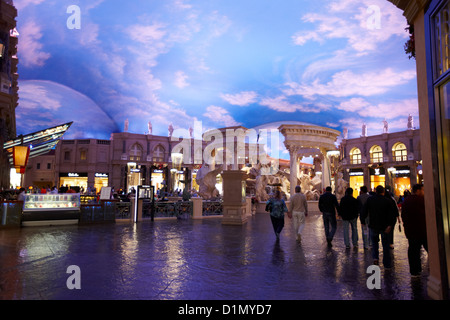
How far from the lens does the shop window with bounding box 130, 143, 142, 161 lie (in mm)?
41531

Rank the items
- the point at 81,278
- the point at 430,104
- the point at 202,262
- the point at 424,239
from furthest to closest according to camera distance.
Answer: the point at 202,262 → the point at 424,239 → the point at 81,278 → the point at 430,104

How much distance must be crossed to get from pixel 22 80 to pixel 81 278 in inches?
1636

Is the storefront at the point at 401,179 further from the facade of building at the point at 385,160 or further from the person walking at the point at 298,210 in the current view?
the person walking at the point at 298,210

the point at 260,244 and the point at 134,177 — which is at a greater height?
the point at 134,177

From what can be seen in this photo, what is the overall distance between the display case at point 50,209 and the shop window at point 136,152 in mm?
30717

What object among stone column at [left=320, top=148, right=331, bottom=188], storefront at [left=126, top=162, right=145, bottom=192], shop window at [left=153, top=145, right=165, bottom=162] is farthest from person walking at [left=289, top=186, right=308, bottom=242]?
shop window at [left=153, top=145, right=165, bottom=162]

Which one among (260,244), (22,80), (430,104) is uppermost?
(22,80)

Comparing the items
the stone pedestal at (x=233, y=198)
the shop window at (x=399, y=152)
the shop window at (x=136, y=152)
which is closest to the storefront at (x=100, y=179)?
the shop window at (x=136, y=152)

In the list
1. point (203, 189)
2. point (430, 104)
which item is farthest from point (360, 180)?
point (430, 104)

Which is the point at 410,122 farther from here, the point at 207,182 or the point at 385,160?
the point at 207,182

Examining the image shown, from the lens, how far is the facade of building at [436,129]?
3492mm
